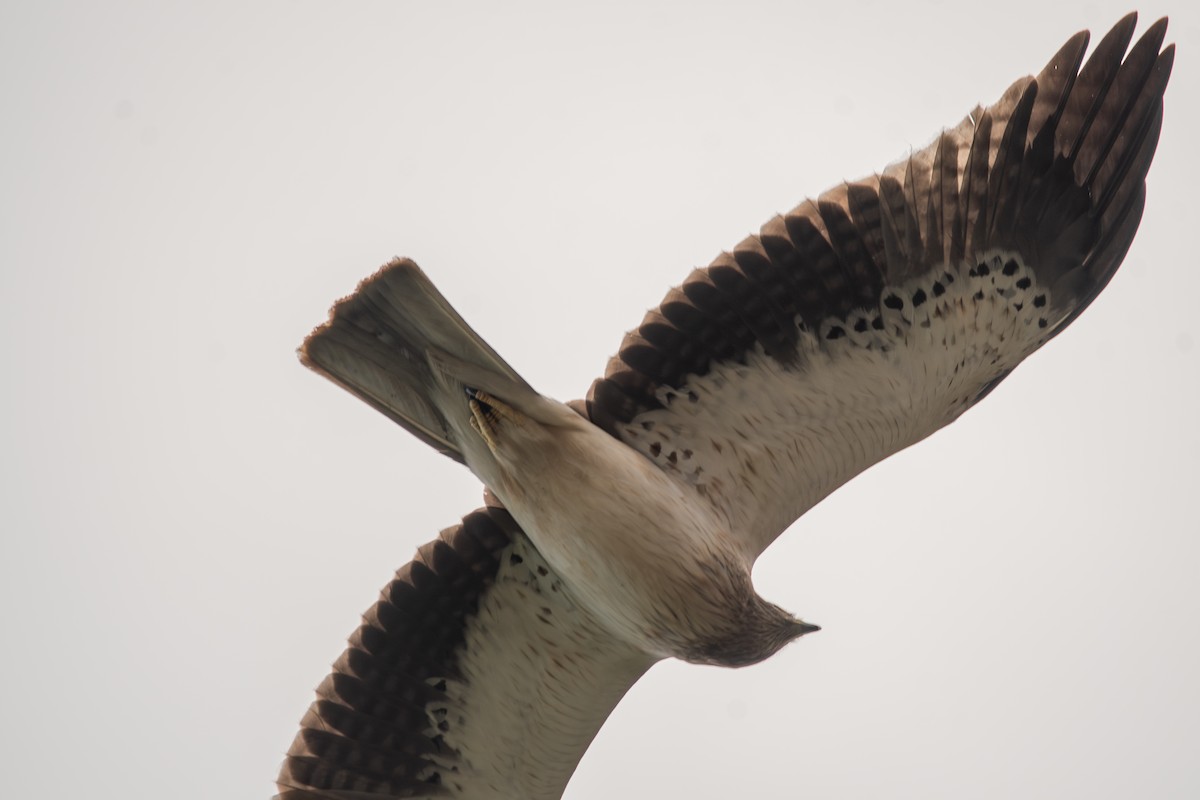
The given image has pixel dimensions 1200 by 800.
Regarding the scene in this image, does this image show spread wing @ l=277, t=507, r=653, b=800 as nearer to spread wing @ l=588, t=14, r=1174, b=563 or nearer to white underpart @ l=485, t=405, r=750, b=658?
white underpart @ l=485, t=405, r=750, b=658

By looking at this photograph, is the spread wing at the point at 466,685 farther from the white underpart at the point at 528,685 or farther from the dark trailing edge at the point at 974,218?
the dark trailing edge at the point at 974,218

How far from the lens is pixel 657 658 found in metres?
6.46

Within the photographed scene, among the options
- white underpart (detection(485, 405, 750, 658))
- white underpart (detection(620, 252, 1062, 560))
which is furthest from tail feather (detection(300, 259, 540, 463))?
white underpart (detection(620, 252, 1062, 560))

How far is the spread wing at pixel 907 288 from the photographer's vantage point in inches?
230

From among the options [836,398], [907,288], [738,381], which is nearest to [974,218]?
[907,288]

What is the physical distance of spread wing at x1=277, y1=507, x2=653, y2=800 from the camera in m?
6.42

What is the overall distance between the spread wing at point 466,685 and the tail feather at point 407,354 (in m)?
0.65

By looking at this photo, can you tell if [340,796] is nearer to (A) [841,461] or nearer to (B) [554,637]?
(B) [554,637]

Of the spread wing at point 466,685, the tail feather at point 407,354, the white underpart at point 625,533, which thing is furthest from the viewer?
the spread wing at point 466,685

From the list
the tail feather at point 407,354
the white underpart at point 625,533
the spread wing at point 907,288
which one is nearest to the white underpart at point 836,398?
the spread wing at point 907,288

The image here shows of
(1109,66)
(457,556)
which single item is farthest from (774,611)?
(1109,66)

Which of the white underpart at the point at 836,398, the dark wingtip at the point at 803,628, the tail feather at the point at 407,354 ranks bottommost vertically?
the dark wingtip at the point at 803,628

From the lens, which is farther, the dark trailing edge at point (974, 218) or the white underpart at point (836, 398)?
the white underpart at point (836, 398)

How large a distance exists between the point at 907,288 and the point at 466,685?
2.76m
